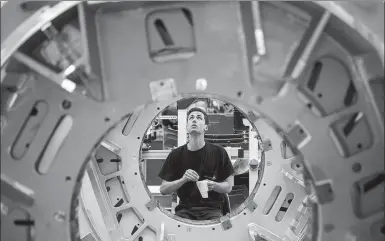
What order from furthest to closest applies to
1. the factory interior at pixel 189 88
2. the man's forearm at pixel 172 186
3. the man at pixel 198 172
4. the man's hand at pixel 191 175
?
the man at pixel 198 172, the man's forearm at pixel 172 186, the man's hand at pixel 191 175, the factory interior at pixel 189 88

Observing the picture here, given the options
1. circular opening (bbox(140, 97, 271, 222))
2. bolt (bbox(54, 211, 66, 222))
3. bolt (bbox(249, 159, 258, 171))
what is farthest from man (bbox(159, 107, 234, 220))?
bolt (bbox(54, 211, 66, 222))

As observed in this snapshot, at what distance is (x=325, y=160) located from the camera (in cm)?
227

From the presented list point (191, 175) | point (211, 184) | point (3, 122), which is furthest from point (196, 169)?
point (3, 122)

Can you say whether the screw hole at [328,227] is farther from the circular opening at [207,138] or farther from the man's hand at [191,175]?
the circular opening at [207,138]

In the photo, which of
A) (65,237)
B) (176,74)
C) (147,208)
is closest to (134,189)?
(147,208)

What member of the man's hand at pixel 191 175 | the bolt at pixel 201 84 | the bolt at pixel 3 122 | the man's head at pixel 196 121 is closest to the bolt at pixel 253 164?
the man's head at pixel 196 121

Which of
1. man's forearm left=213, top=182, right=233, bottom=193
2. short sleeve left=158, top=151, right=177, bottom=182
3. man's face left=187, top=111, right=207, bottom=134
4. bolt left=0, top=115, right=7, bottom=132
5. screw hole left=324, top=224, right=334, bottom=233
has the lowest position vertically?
screw hole left=324, top=224, right=334, bottom=233

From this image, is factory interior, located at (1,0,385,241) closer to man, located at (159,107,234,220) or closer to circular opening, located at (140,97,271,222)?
man, located at (159,107,234,220)

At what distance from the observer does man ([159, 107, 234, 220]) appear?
4.67 metres

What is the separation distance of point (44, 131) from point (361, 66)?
1.60 m

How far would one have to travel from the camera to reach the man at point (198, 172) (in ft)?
15.3

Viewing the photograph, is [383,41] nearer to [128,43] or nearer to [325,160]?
[325,160]

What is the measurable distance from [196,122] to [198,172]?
20.9 inches

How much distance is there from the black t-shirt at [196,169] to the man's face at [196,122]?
→ 28cm
